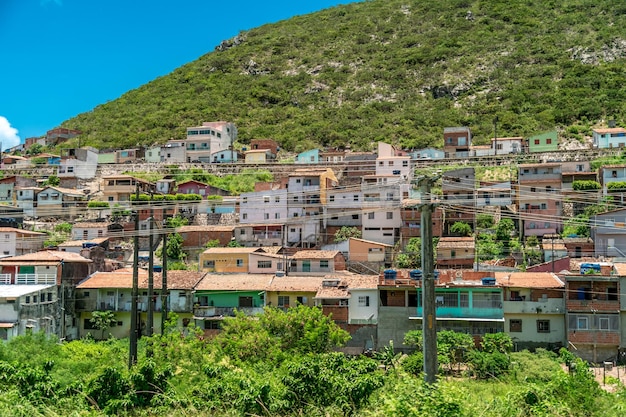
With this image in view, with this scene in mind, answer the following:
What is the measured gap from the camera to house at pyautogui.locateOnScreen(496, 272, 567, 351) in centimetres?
3547

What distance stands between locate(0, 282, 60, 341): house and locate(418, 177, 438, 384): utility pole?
78.8 feet

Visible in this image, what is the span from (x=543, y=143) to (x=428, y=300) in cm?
5913

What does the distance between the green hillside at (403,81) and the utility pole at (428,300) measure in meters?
67.0

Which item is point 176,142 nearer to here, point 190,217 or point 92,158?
point 92,158

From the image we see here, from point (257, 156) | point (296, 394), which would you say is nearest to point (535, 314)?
point (296, 394)

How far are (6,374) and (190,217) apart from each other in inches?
1762

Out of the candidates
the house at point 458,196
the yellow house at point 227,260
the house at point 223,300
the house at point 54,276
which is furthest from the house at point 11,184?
the house at point 458,196

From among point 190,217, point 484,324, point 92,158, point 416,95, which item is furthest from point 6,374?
point 416,95

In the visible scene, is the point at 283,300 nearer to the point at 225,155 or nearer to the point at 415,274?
the point at 415,274

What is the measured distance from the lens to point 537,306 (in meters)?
35.7

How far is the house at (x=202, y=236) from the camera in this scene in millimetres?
52719

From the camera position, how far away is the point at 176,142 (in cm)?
7900

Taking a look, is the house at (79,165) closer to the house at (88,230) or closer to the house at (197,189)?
the house at (197,189)

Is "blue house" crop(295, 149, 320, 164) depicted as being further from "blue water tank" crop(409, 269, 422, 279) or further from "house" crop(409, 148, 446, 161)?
"blue water tank" crop(409, 269, 422, 279)
